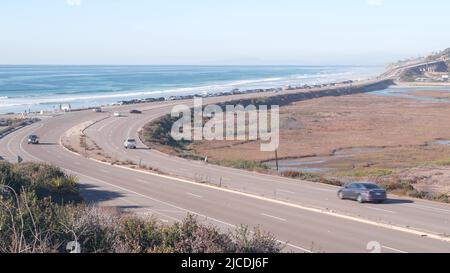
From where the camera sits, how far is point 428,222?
23.5 meters

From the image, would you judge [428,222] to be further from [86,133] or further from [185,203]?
[86,133]

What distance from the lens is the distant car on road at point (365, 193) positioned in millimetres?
28781

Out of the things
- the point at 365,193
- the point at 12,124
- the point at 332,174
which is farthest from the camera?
the point at 12,124

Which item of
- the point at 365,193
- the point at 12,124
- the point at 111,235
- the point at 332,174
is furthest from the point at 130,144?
the point at 111,235

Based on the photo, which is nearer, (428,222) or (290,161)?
(428,222)

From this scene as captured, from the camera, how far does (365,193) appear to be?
94.7 feet

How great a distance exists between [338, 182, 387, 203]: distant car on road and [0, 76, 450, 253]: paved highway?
0.49 metres

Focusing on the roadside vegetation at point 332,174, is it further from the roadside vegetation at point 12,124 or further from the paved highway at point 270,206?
the roadside vegetation at point 12,124

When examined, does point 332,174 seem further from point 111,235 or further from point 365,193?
point 111,235

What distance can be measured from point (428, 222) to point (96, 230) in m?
15.1

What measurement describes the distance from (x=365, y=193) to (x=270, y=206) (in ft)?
14.5
